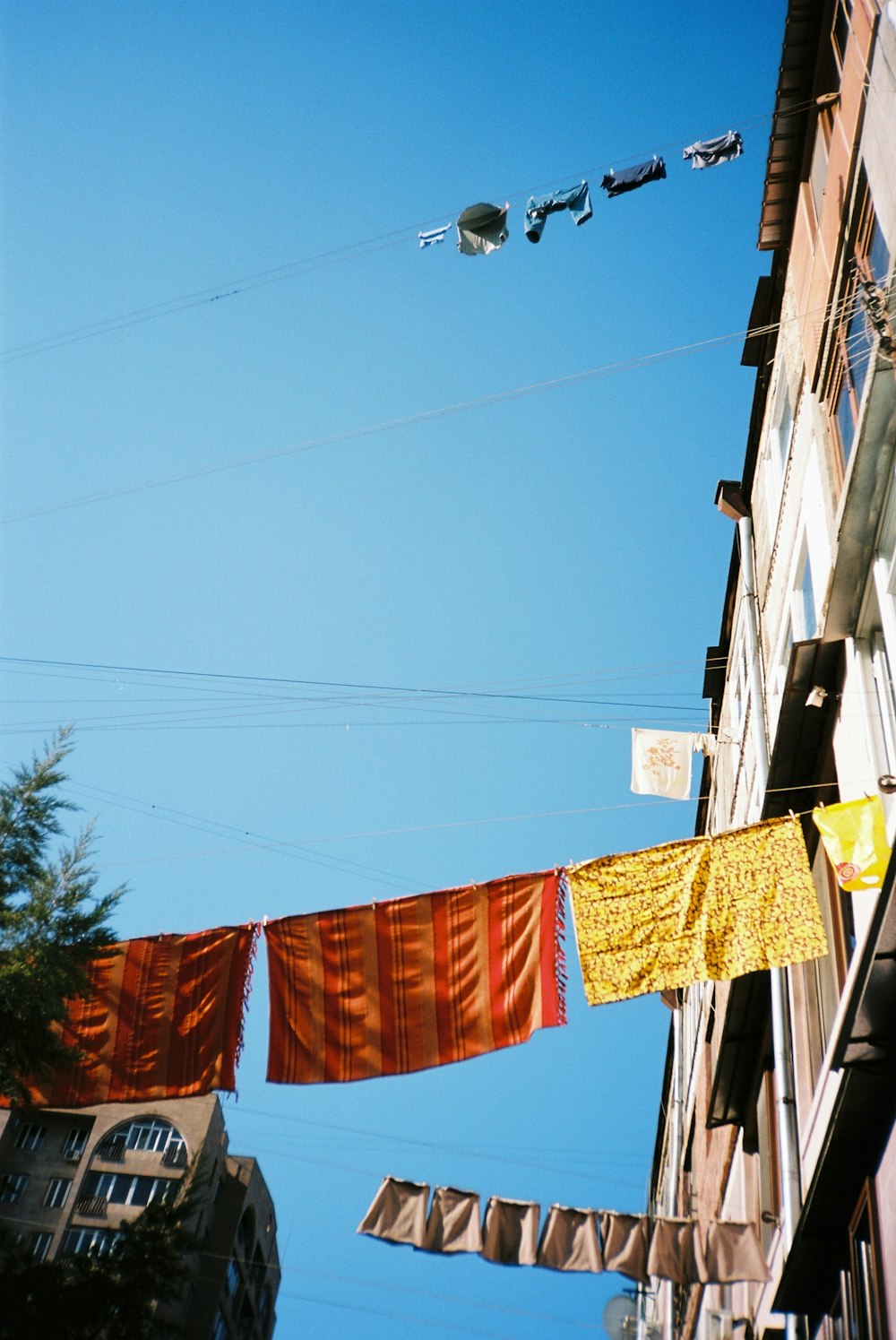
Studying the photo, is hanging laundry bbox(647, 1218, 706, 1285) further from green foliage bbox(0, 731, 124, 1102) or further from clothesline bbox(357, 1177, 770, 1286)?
green foliage bbox(0, 731, 124, 1102)

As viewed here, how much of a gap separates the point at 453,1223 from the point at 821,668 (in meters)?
7.18

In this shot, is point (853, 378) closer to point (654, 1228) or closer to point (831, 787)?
point (831, 787)

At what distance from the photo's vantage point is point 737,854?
10164 millimetres

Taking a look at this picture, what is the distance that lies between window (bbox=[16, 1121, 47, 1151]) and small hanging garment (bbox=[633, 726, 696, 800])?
1487 inches

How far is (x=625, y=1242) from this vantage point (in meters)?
11.4

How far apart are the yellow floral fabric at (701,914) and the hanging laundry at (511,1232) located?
325 cm

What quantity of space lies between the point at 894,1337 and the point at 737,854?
414 centimetres

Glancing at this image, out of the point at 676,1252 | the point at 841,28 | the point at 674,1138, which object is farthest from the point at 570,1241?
the point at 674,1138

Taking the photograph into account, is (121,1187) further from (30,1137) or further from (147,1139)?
(30,1137)

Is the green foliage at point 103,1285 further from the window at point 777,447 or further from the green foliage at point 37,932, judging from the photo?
the window at point 777,447

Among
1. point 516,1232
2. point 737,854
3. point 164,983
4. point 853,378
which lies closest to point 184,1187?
point 164,983

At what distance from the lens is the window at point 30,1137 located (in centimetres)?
4356

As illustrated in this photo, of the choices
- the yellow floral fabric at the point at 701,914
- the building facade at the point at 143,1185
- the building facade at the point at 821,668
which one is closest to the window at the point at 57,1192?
the building facade at the point at 143,1185

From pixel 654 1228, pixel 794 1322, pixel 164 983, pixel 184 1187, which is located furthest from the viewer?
pixel 184 1187
